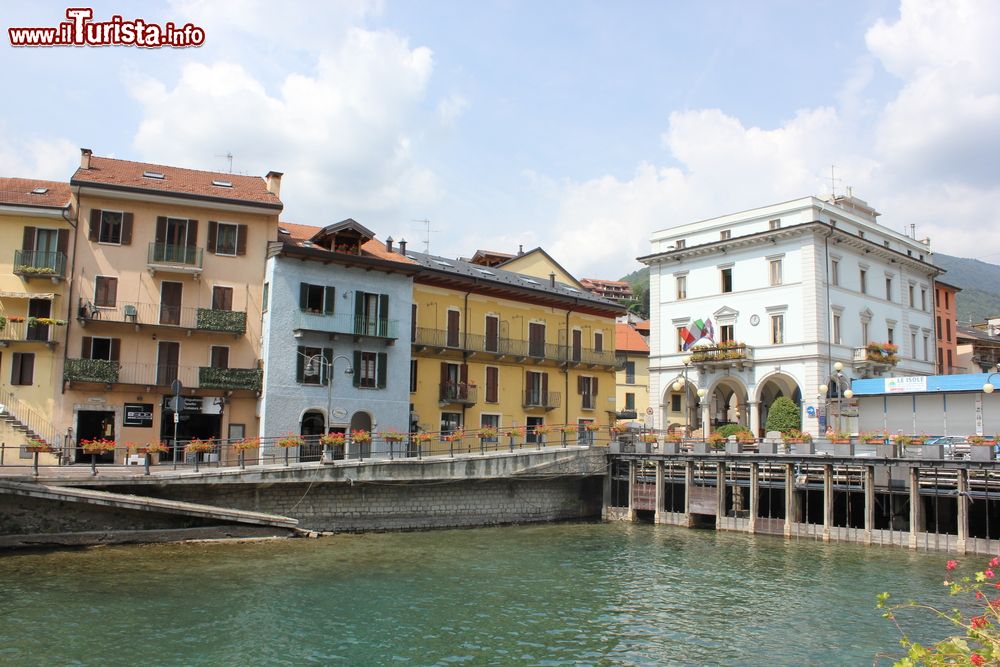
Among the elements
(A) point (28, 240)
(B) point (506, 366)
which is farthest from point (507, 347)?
(A) point (28, 240)

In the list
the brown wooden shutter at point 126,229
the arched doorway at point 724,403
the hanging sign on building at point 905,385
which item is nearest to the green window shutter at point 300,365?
the brown wooden shutter at point 126,229

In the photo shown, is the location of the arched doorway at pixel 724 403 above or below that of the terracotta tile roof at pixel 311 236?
below

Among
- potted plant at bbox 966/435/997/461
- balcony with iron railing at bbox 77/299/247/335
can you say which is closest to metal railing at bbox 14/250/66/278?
balcony with iron railing at bbox 77/299/247/335

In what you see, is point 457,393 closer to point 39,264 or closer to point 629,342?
point 39,264

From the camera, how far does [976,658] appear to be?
6.60 m

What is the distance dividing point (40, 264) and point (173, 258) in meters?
4.97

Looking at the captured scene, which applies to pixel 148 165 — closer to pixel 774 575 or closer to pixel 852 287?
pixel 774 575

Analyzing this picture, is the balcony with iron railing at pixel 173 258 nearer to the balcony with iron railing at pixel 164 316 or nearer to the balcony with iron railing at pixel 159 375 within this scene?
the balcony with iron railing at pixel 164 316

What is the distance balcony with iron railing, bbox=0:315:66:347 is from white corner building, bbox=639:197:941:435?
31786 millimetres

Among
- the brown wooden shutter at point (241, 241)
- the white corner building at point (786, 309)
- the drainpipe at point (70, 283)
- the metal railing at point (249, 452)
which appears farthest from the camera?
the white corner building at point (786, 309)

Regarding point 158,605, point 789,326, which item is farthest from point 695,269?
point 158,605

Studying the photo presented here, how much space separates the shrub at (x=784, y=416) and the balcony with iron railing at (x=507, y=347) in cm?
957

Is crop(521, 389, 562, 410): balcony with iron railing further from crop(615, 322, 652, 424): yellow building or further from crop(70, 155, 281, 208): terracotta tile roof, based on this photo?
crop(615, 322, 652, 424): yellow building

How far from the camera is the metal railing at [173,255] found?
34.3m
